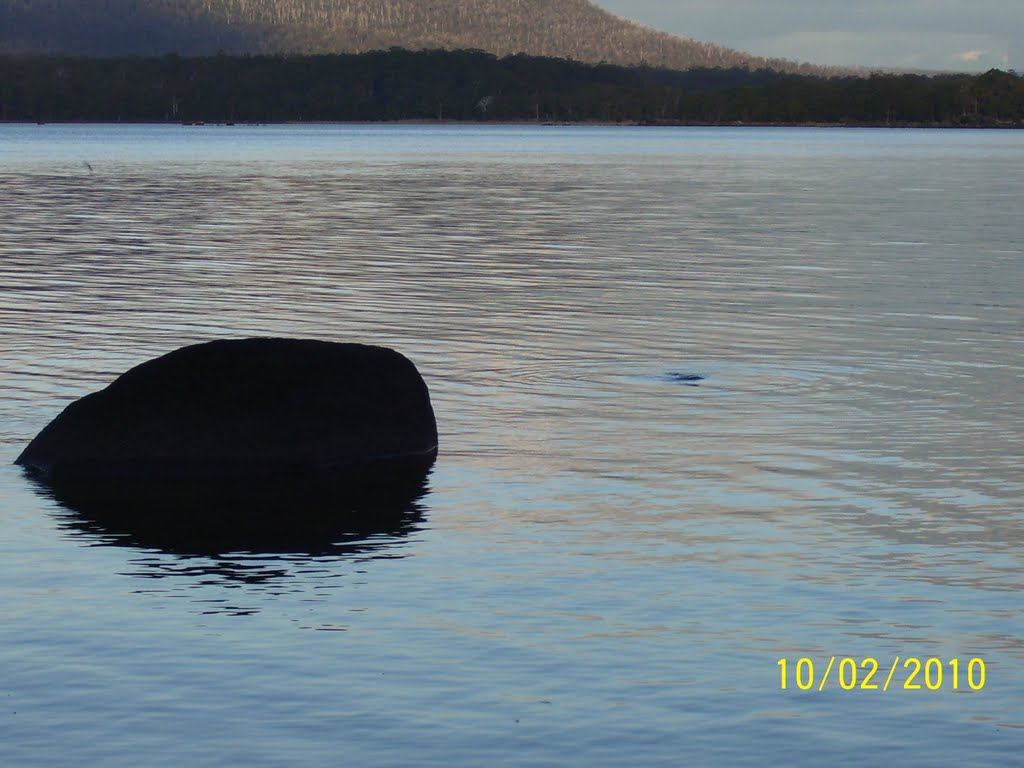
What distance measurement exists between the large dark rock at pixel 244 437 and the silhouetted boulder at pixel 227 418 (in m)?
0.01

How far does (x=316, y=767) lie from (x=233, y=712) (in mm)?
1126

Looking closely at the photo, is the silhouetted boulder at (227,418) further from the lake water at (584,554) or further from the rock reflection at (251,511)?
the lake water at (584,554)

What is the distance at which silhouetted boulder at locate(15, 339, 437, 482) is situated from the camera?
1905 cm

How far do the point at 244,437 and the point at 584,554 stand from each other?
481 cm

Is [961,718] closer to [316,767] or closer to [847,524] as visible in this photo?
[316,767]

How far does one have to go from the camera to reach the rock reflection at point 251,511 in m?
16.5
